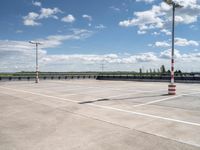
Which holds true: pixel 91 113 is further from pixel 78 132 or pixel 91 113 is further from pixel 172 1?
pixel 172 1

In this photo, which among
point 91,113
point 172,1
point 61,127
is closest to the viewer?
point 61,127

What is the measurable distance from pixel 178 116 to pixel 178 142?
3.12 m

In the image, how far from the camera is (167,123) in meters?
7.06

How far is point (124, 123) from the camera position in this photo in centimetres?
710

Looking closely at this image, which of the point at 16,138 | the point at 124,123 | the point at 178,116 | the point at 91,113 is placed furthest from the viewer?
the point at 91,113

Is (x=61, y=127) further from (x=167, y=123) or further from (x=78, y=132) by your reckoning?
(x=167, y=123)

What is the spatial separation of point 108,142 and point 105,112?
377 centimetres

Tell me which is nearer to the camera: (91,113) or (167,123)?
(167,123)

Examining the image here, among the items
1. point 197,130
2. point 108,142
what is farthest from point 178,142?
point 108,142

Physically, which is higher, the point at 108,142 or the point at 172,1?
the point at 172,1

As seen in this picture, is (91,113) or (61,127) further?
(91,113)

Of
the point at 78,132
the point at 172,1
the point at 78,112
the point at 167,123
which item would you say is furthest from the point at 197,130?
the point at 172,1

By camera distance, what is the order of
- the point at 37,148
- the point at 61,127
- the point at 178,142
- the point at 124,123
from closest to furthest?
the point at 37,148 < the point at 178,142 < the point at 61,127 < the point at 124,123

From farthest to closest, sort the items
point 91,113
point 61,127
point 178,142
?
point 91,113 < point 61,127 < point 178,142
